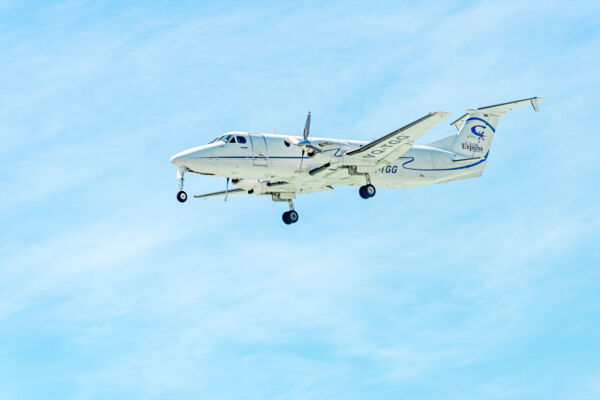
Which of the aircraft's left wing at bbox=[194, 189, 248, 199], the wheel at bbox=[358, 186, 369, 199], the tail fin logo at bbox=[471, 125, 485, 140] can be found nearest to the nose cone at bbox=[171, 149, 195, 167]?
the aircraft's left wing at bbox=[194, 189, 248, 199]

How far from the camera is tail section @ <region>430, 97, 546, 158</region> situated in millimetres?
43188

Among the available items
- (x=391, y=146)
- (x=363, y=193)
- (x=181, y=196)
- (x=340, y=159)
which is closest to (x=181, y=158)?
(x=181, y=196)

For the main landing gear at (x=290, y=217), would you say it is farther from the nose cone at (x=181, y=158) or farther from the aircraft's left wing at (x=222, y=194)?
the nose cone at (x=181, y=158)

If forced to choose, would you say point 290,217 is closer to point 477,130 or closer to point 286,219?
point 286,219

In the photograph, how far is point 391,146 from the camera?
125 ft

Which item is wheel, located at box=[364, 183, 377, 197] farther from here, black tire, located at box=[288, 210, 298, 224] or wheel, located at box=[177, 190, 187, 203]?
wheel, located at box=[177, 190, 187, 203]

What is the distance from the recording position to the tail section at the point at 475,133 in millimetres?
43188

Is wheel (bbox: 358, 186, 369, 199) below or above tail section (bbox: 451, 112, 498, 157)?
below

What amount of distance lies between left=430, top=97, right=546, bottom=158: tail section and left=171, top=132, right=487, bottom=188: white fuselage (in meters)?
1.75

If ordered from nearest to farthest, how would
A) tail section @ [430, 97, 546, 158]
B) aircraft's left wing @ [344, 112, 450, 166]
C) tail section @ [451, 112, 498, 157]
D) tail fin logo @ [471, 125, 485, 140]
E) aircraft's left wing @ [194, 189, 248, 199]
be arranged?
aircraft's left wing @ [344, 112, 450, 166]
aircraft's left wing @ [194, 189, 248, 199]
tail section @ [430, 97, 546, 158]
tail section @ [451, 112, 498, 157]
tail fin logo @ [471, 125, 485, 140]

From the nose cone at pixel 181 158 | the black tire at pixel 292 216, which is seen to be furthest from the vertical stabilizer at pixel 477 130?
the nose cone at pixel 181 158

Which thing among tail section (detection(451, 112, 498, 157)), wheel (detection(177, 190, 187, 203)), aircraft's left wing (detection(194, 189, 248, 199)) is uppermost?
tail section (detection(451, 112, 498, 157))

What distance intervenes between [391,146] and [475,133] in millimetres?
7749

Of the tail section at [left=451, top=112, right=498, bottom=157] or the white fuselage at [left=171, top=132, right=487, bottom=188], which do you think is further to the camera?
the tail section at [left=451, top=112, right=498, bottom=157]
